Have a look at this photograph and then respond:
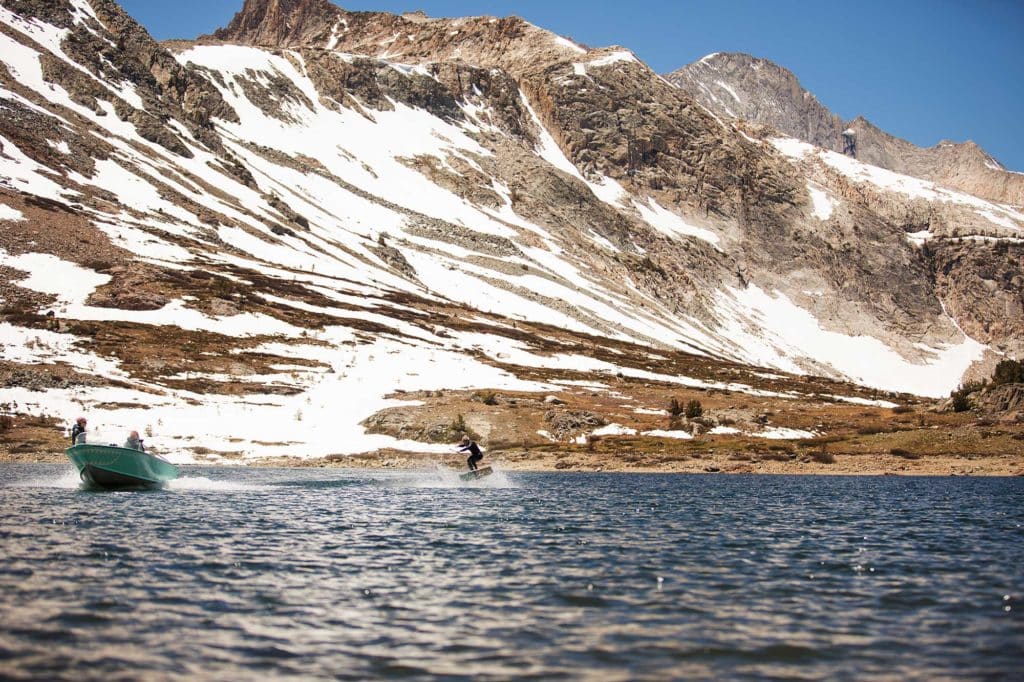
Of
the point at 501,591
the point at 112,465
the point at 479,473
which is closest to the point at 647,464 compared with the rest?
the point at 479,473

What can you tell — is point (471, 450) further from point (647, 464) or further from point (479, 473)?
point (647, 464)

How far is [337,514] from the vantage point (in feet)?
106

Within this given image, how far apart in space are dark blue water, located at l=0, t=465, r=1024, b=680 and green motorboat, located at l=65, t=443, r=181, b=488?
324 cm

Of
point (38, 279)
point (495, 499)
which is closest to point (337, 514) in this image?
point (495, 499)

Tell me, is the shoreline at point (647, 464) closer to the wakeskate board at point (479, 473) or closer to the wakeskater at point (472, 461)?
the wakeskater at point (472, 461)

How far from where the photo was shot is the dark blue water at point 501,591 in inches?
506

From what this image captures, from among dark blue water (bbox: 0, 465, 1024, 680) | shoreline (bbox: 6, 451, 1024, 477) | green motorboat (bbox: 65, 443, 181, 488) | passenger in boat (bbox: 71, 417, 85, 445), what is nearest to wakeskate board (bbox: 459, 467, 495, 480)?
shoreline (bbox: 6, 451, 1024, 477)

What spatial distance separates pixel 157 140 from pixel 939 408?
148783 mm

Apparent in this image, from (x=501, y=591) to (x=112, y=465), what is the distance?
88.8ft

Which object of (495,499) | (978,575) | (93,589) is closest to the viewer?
(93,589)

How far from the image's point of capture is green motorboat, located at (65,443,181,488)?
1507 inches

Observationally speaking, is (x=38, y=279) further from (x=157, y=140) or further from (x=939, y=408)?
(x=939, y=408)

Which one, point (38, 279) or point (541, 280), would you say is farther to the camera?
point (541, 280)

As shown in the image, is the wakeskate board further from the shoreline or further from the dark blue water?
the dark blue water
